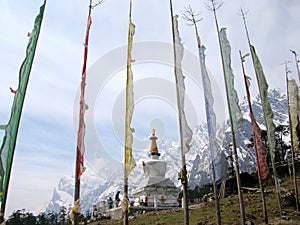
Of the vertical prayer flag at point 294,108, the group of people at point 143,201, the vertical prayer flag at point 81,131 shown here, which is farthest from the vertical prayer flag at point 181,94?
the group of people at point 143,201

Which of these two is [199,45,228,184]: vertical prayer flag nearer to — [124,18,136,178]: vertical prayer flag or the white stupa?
[124,18,136,178]: vertical prayer flag

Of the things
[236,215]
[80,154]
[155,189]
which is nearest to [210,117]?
[80,154]

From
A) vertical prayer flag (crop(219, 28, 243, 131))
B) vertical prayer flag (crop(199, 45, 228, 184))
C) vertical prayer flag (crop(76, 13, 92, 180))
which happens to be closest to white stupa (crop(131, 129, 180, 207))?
A: vertical prayer flag (crop(219, 28, 243, 131))

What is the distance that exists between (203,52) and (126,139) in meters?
6.59

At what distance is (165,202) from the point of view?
113 feet

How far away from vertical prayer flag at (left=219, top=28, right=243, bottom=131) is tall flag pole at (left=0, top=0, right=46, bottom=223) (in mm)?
9401

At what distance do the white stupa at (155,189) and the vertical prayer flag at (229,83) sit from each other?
20.3m

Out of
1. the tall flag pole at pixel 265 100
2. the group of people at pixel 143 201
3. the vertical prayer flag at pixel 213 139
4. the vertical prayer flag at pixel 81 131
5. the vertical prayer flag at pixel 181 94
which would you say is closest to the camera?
the vertical prayer flag at pixel 81 131

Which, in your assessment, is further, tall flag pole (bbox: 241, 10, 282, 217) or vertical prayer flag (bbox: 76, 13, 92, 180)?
tall flag pole (bbox: 241, 10, 282, 217)

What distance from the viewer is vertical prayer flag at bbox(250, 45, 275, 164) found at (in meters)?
17.0

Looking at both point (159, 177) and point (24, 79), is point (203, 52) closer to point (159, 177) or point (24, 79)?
point (24, 79)

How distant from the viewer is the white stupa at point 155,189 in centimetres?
3453

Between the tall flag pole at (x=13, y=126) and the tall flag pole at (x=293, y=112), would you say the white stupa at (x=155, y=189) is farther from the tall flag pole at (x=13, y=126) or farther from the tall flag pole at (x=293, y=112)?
the tall flag pole at (x=13, y=126)

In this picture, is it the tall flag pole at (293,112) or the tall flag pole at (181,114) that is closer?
the tall flag pole at (181,114)
